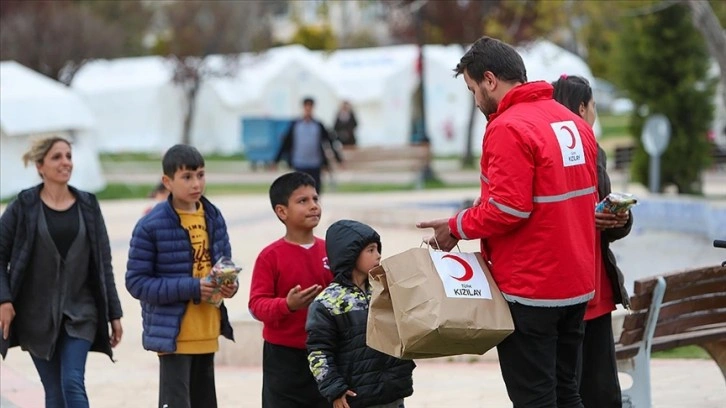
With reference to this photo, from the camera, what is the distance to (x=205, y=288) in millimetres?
6230

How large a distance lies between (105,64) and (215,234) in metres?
39.8

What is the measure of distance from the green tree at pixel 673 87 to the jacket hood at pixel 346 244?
19.9m

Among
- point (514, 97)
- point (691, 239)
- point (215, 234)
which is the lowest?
point (691, 239)

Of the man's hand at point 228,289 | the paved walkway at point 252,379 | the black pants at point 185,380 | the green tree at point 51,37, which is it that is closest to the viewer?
the man's hand at point 228,289

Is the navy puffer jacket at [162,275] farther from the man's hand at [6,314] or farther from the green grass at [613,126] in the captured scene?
the green grass at [613,126]

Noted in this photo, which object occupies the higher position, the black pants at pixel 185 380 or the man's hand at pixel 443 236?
the man's hand at pixel 443 236

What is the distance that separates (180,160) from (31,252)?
0.93 meters

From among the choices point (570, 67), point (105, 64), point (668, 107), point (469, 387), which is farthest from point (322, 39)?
point (469, 387)

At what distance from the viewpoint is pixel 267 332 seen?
5977 millimetres

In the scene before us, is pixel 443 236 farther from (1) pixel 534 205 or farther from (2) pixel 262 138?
(2) pixel 262 138

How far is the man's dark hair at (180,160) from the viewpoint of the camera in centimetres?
640

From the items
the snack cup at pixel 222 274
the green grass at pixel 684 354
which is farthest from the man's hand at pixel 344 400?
the green grass at pixel 684 354

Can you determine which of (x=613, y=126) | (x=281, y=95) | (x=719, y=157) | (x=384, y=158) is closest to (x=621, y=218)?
(x=384, y=158)

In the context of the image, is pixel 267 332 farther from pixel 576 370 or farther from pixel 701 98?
pixel 701 98
